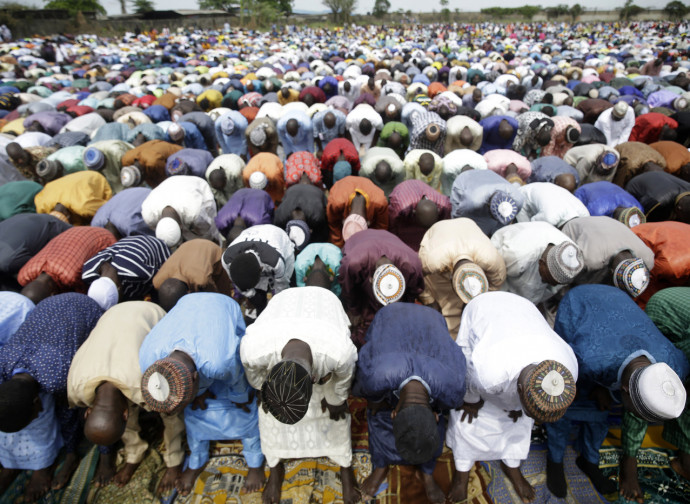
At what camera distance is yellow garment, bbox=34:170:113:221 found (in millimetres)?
4562

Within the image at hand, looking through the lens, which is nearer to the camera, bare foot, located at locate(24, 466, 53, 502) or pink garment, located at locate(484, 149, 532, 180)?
bare foot, located at locate(24, 466, 53, 502)

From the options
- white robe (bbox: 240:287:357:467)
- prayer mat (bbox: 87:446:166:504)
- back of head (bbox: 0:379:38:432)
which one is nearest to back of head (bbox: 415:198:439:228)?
white robe (bbox: 240:287:357:467)

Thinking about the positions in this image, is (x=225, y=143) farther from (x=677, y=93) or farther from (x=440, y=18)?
(x=440, y=18)

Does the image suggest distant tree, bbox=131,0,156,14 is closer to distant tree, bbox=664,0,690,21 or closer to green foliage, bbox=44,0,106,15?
green foliage, bbox=44,0,106,15

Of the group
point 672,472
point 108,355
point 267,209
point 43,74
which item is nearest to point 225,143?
point 267,209

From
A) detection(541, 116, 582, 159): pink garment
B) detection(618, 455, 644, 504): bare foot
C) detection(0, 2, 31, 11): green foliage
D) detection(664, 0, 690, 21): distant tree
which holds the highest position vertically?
detection(664, 0, 690, 21): distant tree

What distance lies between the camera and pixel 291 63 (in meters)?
16.2

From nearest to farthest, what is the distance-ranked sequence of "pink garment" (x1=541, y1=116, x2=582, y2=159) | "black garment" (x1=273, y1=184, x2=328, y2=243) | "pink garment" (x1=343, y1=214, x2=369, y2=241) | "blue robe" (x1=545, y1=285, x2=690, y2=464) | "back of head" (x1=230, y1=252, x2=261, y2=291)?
"blue robe" (x1=545, y1=285, x2=690, y2=464)
"back of head" (x1=230, y1=252, x2=261, y2=291)
"pink garment" (x1=343, y1=214, x2=369, y2=241)
"black garment" (x1=273, y1=184, x2=328, y2=243)
"pink garment" (x1=541, y1=116, x2=582, y2=159)

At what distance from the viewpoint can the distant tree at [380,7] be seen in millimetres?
33844

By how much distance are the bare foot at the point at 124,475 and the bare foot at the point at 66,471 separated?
0.37 meters

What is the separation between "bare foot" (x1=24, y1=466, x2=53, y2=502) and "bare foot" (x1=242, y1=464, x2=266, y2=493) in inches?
60.7

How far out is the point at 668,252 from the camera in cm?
321

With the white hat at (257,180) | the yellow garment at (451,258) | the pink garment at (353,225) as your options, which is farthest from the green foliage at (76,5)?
the yellow garment at (451,258)

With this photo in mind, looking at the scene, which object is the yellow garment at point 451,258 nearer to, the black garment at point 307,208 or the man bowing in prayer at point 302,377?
the man bowing in prayer at point 302,377
